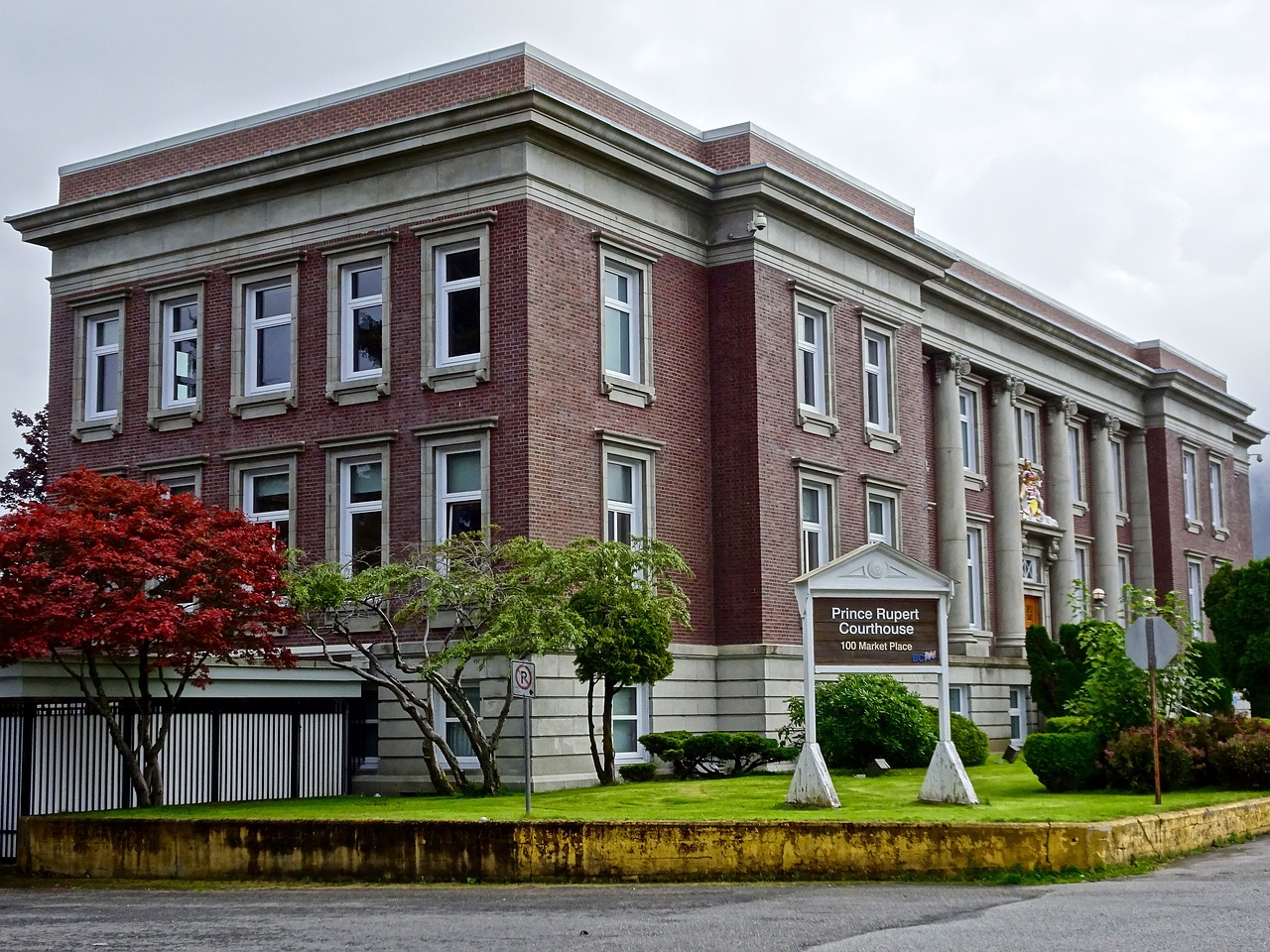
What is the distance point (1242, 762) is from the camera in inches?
955

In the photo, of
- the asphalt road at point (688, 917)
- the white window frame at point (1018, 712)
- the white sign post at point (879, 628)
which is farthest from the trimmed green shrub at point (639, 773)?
the white window frame at point (1018, 712)

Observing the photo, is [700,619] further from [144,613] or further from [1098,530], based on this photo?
[1098,530]

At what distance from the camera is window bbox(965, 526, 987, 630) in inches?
1754

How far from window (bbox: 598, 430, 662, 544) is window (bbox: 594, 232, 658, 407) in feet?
2.86

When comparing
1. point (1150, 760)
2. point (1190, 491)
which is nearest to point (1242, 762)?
point (1150, 760)

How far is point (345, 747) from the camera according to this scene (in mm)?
29219

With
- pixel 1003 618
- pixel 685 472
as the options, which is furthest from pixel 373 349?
pixel 1003 618

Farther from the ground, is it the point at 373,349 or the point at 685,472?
the point at 373,349

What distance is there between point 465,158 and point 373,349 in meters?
3.94

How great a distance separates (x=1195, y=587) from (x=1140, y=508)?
3.79m

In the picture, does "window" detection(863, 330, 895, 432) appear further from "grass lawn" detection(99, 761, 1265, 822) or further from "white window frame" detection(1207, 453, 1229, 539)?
"white window frame" detection(1207, 453, 1229, 539)

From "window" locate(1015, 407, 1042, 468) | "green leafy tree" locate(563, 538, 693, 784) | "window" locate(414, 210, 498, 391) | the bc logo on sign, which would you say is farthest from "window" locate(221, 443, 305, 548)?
"window" locate(1015, 407, 1042, 468)

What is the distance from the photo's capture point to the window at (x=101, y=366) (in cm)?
3491

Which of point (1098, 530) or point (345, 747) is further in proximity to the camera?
point (1098, 530)
